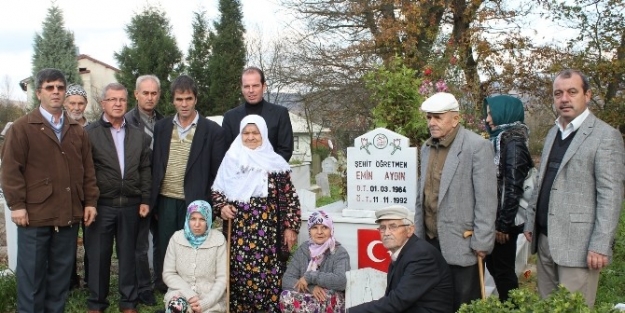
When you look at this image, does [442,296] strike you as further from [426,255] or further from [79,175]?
[79,175]

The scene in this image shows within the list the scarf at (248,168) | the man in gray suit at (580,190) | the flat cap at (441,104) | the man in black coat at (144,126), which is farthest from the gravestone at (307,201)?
the man in gray suit at (580,190)

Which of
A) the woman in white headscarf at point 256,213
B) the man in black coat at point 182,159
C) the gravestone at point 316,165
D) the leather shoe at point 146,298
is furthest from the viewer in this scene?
the gravestone at point 316,165

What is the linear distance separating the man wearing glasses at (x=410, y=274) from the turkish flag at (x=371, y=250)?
1541 mm

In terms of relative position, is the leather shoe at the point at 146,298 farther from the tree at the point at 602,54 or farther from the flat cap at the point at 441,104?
the tree at the point at 602,54

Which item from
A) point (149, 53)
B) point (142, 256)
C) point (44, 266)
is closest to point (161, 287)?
point (142, 256)

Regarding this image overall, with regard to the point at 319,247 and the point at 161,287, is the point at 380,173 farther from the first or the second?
the point at 161,287

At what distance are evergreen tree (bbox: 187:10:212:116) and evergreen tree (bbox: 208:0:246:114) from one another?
0.31 metres

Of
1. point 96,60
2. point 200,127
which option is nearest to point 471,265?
point 200,127

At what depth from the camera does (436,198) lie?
3787 millimetres

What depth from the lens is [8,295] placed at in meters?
5.10

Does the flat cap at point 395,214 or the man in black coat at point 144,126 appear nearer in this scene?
the flat cap at point 395,214

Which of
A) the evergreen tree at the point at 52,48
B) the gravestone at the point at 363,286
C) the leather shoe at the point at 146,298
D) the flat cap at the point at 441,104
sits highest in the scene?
the evergreen tree at the point at 52,48

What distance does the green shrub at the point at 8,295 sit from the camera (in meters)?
4.98

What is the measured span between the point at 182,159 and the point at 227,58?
18762 mm
